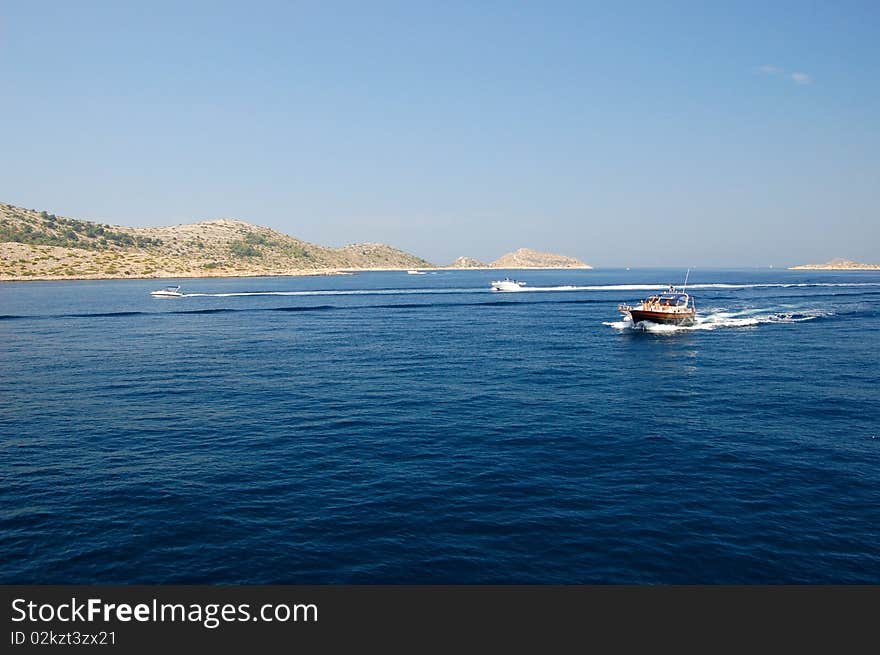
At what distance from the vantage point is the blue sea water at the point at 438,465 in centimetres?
2555

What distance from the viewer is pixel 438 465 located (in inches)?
1468

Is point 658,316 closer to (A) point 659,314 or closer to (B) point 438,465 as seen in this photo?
(A) point 659,314

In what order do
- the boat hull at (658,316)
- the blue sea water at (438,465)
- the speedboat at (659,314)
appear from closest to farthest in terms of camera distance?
the blue sea water at (438,465) < the boat hull at (658,316) < the speedboat at (659,314)

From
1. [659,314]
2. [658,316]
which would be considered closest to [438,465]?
[659,314]

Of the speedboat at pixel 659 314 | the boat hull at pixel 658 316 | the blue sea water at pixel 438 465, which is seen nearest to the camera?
the blue sea water at pixel 438 465

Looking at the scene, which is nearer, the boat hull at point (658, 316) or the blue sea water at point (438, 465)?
the blue sea water at point (438, 465)

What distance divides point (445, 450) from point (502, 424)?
8.45 metres

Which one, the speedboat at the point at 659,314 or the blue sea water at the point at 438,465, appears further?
the speedboat at the point at 659,314

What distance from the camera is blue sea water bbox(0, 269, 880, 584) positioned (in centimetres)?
2555

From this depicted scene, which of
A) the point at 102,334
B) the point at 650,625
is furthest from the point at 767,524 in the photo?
the point at 102,334

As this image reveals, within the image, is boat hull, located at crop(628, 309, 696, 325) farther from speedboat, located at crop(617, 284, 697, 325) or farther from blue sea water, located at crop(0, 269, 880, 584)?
blue sea water, located at crop(0, 269, 880, 584)

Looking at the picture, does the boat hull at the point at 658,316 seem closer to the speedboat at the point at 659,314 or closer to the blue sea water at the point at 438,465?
the speedboat at the point at 659,314

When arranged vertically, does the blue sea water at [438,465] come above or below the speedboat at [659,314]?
below

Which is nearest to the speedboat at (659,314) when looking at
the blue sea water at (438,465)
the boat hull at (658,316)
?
the boat hull at (658,316)
